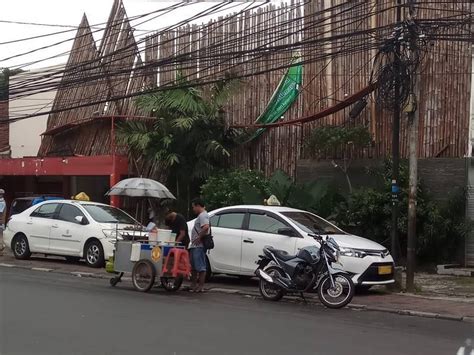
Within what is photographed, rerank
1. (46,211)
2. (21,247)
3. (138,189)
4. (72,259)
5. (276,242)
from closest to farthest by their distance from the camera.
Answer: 1. (276,242)
2. (138,189)
3. (46,211)
4. (21,247)
5. (72,259)

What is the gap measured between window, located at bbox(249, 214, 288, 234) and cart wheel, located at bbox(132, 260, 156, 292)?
218 cm

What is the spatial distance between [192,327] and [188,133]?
1130cm

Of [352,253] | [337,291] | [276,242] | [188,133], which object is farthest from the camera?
[188,133]

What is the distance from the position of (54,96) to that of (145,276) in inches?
684

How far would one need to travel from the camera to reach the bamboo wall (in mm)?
15750

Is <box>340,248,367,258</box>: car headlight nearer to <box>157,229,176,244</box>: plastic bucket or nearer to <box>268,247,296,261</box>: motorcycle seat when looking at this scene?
<box>268,247,296,261</box>: motorcycle seat

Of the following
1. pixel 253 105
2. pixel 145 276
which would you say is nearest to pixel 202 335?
pixel 145 276

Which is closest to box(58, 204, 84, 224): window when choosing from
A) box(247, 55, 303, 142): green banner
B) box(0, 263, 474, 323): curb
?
box(0, 263, 474, 323): curb

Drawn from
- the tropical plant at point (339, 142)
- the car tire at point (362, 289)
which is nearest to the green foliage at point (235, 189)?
the tropical plant at point (339, 142)

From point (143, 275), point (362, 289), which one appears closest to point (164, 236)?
point (143, 275)

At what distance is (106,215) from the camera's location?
1502 centimetres

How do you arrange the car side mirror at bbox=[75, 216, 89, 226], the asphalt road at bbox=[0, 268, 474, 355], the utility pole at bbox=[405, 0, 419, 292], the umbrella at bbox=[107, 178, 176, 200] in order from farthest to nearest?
the car side mirror at bbox=[75, 216, 89, 226] < the umbrella at bbox=[107, 178, 176, 200] < the utility pole at bbox=[405, 0, 419, 292] < the asphalt road at bbox=[0, 268, 474, 355]

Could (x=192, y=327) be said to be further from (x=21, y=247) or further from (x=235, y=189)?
(x=21, y=247)

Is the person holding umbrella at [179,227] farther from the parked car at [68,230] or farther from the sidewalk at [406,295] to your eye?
the parked car at [68,230]
